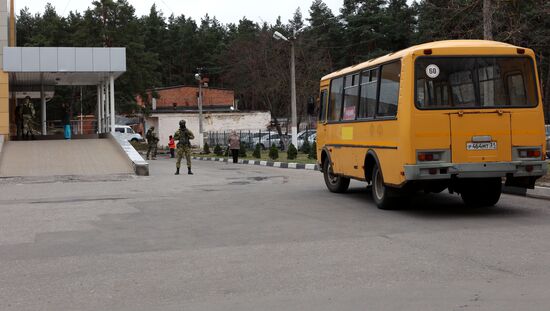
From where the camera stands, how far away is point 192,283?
6074 millimetres

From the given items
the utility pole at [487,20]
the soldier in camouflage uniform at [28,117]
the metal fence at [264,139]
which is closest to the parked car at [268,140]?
the metal fence at [264,139]

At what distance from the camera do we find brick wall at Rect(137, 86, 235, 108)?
76.9 meters

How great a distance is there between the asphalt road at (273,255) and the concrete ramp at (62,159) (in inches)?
309

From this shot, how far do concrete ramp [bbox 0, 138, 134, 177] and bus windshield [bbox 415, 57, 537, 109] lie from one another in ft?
42.8

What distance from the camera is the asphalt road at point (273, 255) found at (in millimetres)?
5473

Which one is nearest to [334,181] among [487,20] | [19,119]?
[487,20]

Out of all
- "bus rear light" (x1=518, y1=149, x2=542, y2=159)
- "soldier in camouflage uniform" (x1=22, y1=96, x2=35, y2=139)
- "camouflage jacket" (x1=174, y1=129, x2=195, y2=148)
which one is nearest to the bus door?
"bus rear light" (x1=518, y1=149, x2=542, y2=159)

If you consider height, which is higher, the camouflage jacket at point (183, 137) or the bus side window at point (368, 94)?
the bus side window at point (368, 94)

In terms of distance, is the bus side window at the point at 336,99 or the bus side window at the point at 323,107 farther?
the bus side window at the point at 323,107

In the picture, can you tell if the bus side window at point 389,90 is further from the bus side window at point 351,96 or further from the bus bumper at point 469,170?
the bus side window at point 351,96

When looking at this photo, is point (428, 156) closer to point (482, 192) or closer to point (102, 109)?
point (482, 192)

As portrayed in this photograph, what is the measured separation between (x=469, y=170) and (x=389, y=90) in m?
1.90

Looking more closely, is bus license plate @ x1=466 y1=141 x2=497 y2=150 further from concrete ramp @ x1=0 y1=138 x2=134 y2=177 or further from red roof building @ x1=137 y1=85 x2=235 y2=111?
red roof building @ x1=137 y1=85 x2=235 y2=111

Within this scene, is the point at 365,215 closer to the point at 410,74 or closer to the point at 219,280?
the point at 410,74
